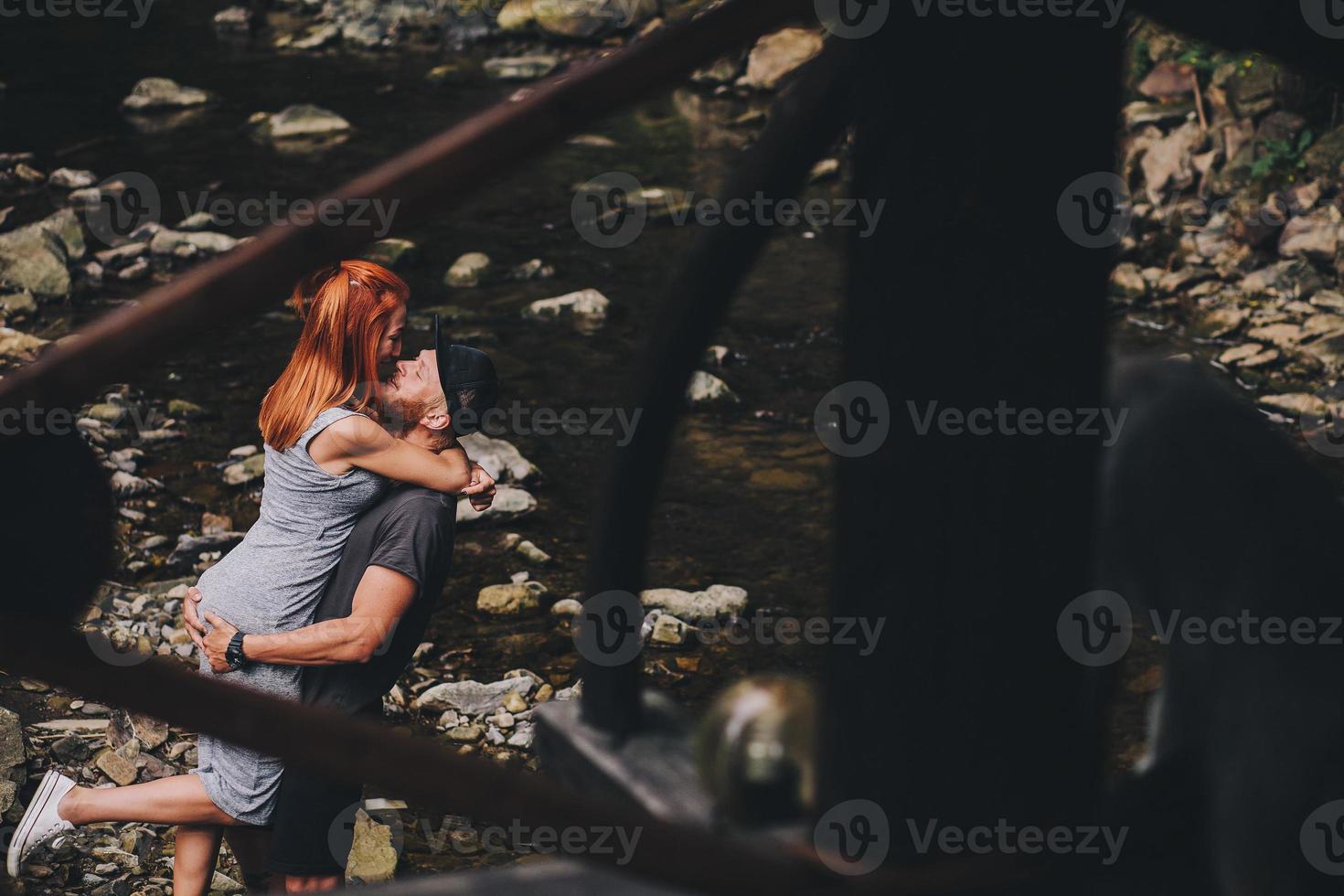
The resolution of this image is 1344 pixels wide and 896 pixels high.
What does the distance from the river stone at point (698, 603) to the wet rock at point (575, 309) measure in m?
3.00

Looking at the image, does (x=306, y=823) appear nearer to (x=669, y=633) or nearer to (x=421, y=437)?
(x=421, y=437)

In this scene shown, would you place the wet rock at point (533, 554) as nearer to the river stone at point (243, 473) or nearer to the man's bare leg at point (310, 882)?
the river stone at point (243, 473)

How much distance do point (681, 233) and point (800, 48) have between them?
375 centimetres

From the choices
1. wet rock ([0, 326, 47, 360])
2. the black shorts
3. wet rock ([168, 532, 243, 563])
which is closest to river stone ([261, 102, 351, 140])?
wet rock ([0, 326, 47, 360])

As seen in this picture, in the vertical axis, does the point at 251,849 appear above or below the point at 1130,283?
below

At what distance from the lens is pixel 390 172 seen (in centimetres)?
96

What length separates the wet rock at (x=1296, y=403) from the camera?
6812 mm

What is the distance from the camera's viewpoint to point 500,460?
6.36m

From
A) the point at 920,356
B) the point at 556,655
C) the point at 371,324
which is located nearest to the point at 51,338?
the point at 556,655

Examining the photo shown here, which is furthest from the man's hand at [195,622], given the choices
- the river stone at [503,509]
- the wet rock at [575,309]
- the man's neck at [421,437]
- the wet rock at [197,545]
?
the wet rock at [575,309]

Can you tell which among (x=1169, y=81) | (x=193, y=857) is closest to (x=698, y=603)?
(x=193, y=857)

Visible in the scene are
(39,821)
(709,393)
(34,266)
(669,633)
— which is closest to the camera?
(39,821)

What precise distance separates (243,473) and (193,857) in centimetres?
311

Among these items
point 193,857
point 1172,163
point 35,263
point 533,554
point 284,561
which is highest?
point 1172,163
